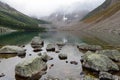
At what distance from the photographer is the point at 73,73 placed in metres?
43.2

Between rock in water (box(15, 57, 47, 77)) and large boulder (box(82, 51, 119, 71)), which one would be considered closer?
rock in water (box(15, 57, 47, 77))

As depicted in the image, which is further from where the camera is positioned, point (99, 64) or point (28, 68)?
point (99, 64)

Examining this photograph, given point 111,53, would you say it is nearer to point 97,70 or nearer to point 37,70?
point 97,70

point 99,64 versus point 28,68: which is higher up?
point 28,68

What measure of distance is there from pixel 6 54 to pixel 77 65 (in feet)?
87.6

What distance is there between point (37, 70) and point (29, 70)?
2427 mm

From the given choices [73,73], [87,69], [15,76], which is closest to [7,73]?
[15,76]

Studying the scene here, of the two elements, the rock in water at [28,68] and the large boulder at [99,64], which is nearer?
the rock in water at [28,68]

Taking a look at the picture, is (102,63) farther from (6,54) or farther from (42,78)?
(6,54)

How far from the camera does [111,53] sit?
53781 millimetres

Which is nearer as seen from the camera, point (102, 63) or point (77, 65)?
point (102, 63)

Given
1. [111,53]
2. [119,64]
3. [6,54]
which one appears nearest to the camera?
[119,64]

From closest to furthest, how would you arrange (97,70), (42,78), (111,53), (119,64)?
(42,78) < (97,70) < (119,64) < (111,53)

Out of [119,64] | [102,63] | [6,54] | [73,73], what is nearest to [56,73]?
[73,73]
